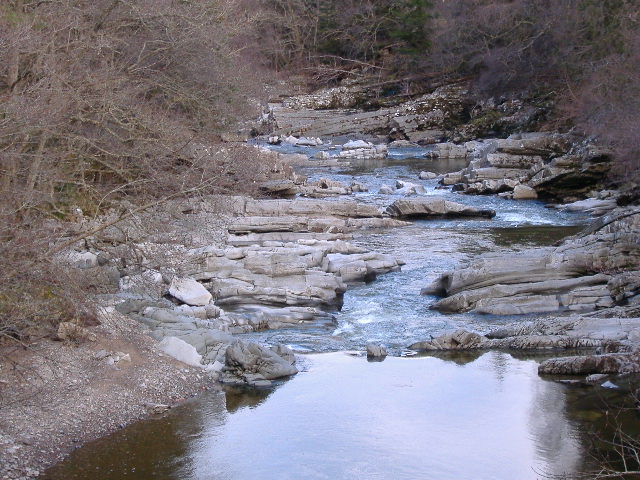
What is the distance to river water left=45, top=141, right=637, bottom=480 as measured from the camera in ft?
28.3

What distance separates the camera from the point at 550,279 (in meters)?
15.6

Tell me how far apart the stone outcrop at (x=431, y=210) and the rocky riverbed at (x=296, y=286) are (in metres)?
0.04

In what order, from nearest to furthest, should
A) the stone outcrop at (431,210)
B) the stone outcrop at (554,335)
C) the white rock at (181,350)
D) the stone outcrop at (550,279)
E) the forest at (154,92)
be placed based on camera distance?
Answer: the forest at (154,92), the white rock at (181,350), the stone outcrop at (554,335), the stone outcrop at (550,279), the stone outcrop at (431,210)

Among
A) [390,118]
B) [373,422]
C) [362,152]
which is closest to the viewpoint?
[373,422]

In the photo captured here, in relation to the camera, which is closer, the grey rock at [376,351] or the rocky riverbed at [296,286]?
the rocky riverbed at [296,286]

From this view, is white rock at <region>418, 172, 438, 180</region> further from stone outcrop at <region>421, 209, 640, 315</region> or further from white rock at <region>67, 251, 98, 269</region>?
white rock at <region>67, 251, 98, 269</region>

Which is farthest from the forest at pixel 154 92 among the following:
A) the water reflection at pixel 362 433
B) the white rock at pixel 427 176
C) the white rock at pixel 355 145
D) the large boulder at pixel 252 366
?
the white rock at pixel 355 145

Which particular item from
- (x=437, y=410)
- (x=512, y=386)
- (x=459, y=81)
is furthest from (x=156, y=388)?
(x=459, y=81)

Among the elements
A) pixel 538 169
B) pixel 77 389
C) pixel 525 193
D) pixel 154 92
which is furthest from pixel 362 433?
pixel 538 169

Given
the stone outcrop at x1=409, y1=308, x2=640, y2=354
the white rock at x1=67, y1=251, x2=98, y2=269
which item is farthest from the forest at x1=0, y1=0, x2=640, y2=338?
the stone outcrop at x1=409, y1=308, x2=640, y2=354

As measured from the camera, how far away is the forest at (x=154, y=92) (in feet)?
32.9

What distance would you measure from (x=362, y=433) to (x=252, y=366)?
7.76 feet

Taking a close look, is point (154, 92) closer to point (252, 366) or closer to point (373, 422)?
point (252, 366)

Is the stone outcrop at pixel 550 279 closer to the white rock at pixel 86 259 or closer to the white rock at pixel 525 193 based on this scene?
the white rock at pixel 86 259
